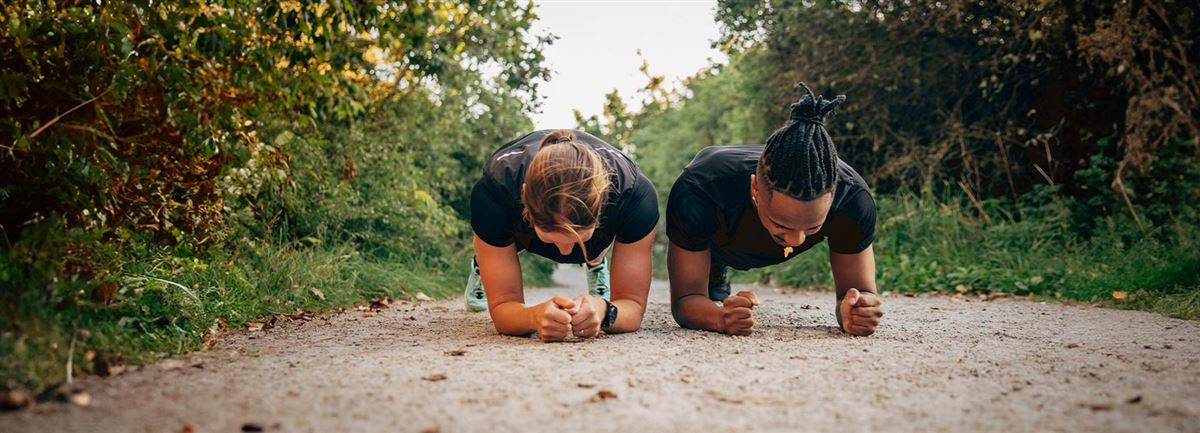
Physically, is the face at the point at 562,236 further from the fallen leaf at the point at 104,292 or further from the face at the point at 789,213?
the fallen leaf at the point at 104,292

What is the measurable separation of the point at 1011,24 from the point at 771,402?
7.49 meters

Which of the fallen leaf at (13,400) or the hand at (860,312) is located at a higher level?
the fallen leaf at (13,400)

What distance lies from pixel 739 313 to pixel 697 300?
1.12 ft

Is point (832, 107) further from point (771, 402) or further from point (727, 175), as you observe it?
point (771, 402)

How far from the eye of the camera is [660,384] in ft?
9.08

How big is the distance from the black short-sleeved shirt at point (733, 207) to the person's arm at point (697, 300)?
8 cm

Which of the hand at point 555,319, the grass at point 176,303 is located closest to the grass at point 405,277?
the grass at point 176,303

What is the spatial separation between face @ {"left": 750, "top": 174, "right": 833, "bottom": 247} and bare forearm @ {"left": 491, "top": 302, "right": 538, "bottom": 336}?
3.57ft

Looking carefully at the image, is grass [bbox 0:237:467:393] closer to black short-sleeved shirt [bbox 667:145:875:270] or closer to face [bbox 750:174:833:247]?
black short-sleeved shirt [bbox 667:145:875:270]

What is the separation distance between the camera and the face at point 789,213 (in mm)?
3537

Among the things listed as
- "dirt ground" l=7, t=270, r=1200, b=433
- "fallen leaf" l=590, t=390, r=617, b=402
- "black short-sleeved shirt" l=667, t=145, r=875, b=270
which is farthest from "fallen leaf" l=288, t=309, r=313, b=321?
"fallen leaf" l=590, t=390, r=617, b=402

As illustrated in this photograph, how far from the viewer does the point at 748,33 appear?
11.6 meters

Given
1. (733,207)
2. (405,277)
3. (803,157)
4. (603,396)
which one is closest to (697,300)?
(733,207)

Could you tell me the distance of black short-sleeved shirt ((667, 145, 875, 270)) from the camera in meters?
3.98
